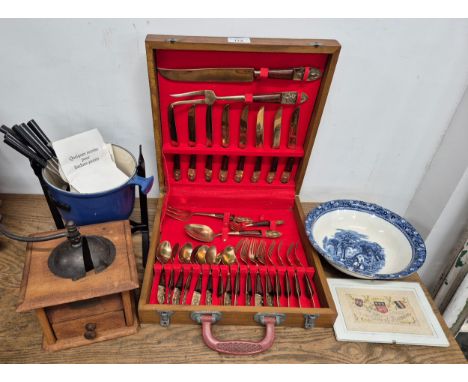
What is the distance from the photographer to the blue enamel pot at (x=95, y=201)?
32.0 inches

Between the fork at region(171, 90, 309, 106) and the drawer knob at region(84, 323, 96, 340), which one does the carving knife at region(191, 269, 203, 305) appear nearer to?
the drawer knob at region(84, 323, 96, 340)

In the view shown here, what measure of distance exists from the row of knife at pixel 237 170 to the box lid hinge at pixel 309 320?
0.43 meters

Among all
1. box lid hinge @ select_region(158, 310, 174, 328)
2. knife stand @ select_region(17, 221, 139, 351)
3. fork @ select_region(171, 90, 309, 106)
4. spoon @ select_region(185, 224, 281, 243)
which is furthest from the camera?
spoon @ select_region(185, 224, 281, 243)

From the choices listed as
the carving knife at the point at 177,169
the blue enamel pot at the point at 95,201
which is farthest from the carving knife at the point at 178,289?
the carving knife at the point at 177,169

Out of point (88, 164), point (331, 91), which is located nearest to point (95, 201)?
point (88, 164)

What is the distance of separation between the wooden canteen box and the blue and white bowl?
65 millimetres

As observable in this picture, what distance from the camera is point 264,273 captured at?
2.92 ft

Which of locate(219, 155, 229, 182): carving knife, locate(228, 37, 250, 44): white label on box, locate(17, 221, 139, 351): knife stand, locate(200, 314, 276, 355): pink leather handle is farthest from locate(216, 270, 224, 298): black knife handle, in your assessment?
locate(228, 37, 250, 44): white label on box

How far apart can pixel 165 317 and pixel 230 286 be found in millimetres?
177

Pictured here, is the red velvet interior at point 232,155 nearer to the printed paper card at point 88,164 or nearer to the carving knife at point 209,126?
the carving knife at point 209,126

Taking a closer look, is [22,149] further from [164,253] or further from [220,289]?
[220,289]

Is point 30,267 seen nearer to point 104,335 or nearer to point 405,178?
point 104,335

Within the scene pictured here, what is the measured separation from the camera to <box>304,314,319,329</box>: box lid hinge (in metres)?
0.79
